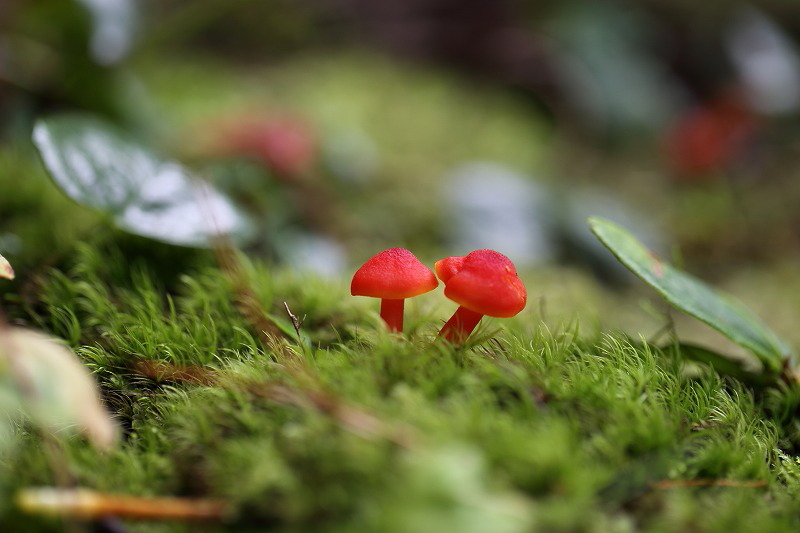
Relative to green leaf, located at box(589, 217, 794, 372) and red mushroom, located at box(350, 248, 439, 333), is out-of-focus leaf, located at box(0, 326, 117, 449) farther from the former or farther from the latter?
green leaf, located at box(589, 217, 794, 372)

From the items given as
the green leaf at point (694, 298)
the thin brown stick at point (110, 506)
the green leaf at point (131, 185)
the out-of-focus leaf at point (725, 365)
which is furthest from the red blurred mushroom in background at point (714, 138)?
the thin brown stick at point (110, 506)

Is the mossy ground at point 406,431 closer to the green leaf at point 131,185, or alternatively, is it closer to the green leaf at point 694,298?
the green leaf at point 694,298

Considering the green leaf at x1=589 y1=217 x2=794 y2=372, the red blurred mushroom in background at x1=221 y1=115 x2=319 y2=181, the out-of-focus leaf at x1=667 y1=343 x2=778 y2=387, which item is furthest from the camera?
the red blurred mushroom in background at x1=221 y1=115 x2=319 y2=181

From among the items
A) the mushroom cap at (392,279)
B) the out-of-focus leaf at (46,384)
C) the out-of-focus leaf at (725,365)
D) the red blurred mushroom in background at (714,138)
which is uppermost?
the mushroom cap at (392,279)

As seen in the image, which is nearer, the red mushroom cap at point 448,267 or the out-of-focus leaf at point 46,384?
the out-of-focus leaf at point 46,384

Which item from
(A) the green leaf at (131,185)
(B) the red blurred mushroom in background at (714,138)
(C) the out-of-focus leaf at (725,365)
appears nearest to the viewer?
(C) the out-of-focus leaf at (725,365)

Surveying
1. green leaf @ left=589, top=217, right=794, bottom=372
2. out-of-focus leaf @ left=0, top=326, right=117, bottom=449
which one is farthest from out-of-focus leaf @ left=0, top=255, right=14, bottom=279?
green leaf @ left=589, top=217, right=794, bottom=372

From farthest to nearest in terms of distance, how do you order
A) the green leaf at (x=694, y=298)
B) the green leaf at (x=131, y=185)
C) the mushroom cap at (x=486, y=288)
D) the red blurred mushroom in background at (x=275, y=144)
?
1. the red blurred mushroom in background at (x=275, y=144)
2. the green leaf at (x=131, y=185)
3. the green leaf at (x=694, y=298)
4. the mushroom cap at (x=486, y=288)

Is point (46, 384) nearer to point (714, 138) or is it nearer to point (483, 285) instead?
point (483, 285)
